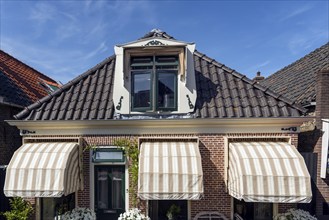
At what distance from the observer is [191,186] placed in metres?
7.30

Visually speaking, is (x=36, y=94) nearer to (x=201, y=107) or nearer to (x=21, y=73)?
(x=21, y=73)

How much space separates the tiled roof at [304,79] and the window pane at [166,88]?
610cm

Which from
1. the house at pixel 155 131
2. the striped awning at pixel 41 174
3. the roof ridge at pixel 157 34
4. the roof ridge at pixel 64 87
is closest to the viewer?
the striped awning at pixel 41 174

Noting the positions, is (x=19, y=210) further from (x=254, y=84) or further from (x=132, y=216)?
(x=254, y=84)

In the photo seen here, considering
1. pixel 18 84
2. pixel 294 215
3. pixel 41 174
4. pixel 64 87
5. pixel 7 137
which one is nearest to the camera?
pixel 41 174

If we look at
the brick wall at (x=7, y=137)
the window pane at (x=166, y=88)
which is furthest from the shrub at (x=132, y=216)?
the brick wall at (x=7, y=137)

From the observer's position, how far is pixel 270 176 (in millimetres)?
7195

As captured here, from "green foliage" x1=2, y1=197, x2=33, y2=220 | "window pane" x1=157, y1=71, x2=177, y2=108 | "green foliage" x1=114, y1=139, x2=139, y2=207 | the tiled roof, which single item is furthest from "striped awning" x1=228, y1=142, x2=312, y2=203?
"green foliage" x1=2, y1=197, x2=33, y2=220

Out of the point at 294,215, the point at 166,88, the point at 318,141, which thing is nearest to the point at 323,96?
the point at 318,141

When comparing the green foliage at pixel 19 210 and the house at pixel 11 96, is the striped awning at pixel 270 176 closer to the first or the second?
the green foliage at pixel 19 210

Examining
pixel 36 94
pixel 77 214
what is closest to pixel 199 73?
pixel 77 214

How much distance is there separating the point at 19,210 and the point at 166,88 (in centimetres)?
730

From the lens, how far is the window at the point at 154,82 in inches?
337

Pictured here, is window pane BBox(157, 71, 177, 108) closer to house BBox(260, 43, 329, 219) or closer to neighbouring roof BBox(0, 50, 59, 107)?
house BBox(260, 43, 329, 219)
